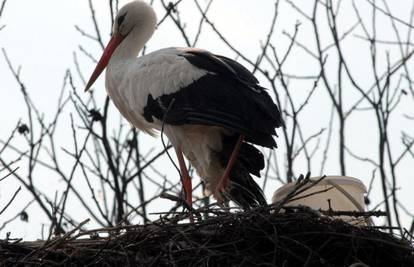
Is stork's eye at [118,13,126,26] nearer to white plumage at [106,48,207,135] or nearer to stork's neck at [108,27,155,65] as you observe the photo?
stork's neck at [108,27,155,65]

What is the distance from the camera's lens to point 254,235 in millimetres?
5395

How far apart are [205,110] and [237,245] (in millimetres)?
1779

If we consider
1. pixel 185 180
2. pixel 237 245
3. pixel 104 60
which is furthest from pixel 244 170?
pixel 237 245

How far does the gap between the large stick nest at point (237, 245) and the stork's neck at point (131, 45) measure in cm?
270

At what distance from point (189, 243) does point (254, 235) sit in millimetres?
313

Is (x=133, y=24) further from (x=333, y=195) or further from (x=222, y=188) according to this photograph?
(x=333, y=195)

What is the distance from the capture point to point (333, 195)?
5973mm

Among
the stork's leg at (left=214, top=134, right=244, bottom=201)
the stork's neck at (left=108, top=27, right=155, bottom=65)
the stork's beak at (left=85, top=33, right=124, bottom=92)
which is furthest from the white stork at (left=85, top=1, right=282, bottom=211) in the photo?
the stork's beak at (left=85, top=33, right=124, bottom=92)

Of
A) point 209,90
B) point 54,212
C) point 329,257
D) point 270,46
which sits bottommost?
point 329,257

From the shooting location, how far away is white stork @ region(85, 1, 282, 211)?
6.88 m

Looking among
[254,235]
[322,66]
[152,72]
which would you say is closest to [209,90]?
[152,72]

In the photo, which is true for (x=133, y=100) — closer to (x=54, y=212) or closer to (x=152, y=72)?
(x=152, y=72)

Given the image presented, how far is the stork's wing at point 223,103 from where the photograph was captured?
6792 millimetres

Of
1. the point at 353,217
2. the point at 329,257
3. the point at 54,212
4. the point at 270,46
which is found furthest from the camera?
the point at 270,46
